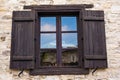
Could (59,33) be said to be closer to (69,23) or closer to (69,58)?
(69,23)

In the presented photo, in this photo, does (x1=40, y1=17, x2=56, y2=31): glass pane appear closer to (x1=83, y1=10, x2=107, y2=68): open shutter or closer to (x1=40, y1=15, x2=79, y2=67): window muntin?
(x1=40, y1=15, x2=79, y2=67): window muntin

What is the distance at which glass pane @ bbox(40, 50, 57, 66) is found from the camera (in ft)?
21.2

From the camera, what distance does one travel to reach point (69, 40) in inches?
259

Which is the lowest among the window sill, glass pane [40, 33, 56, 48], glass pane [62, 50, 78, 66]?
the window sill

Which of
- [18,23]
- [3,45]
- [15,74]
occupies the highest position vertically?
[18,23]

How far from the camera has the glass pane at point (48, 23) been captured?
6.63 metres

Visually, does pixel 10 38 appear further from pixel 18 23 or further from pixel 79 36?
pixel 79 36

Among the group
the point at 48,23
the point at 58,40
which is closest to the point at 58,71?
the point at 58,40

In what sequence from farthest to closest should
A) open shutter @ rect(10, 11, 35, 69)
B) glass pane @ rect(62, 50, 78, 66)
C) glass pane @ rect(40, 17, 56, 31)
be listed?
glass pane @ rect(40, 17, 56, 31)
glass pane @ rect(62, 50, 78, 66)
open shutter @ rect(10, 11, 35, 69)

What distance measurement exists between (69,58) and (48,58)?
432 mm

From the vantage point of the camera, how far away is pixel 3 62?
20.6ft

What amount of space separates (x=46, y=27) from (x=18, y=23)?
0.60m

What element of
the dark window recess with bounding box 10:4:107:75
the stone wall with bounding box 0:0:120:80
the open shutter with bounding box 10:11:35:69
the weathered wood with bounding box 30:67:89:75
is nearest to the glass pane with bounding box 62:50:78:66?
the dark window recess with bounding box 10:4:107:75

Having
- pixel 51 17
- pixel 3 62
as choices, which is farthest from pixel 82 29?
pixel 3 62
